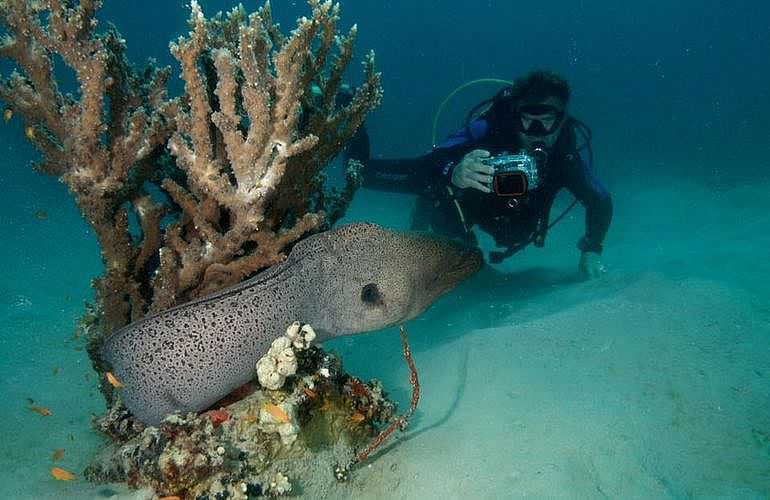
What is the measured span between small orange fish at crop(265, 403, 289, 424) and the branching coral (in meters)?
1.04

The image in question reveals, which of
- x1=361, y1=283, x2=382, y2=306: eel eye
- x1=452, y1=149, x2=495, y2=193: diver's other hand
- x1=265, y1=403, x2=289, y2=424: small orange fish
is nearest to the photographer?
x1=265, y1=403, x2=289, y2=424: small orange fish

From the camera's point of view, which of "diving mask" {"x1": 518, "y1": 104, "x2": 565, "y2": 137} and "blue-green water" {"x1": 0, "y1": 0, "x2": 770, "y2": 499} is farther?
"diving mask" {"x1": 518, "y1": 104, "x2": 565, "y2": 137}

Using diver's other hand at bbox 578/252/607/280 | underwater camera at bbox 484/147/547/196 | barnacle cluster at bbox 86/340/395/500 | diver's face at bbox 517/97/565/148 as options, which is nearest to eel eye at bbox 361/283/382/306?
barnacle cluster at bbox 86/340/395/500

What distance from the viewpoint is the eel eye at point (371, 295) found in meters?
3.25

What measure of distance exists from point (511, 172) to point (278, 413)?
14.0 ft

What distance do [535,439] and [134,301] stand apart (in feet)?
9.90

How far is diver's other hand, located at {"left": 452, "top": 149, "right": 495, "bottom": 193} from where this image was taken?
6.03 m

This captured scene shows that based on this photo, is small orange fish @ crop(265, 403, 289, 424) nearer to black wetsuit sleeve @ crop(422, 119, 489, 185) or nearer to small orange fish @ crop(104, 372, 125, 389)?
small orange fish @ crop(104, 372, 125, 389)

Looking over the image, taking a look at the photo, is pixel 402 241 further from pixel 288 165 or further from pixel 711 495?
pixel 711 495

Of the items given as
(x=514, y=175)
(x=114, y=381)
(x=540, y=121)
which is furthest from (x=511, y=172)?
(x=114, y=381)

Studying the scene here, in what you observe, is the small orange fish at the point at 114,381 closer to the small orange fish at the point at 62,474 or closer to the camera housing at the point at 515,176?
the small orange fish at the point at 62,474

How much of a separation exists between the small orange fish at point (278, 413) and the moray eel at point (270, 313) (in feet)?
1.29

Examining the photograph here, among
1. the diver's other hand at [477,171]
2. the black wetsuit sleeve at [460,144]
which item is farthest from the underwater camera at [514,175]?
the black wetsuit sleeve at [460,144]

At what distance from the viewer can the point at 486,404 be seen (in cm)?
371
